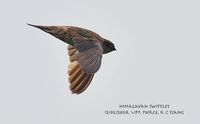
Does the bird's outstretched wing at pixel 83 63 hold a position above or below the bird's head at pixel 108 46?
below

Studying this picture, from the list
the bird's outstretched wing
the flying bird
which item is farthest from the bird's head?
the bird's outstretched wing

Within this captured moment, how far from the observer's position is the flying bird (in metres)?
9.09

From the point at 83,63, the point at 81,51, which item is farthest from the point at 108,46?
the point at 83,63

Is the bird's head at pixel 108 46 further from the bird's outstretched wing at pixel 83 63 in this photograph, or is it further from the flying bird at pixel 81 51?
the bird's outstretched wing at pixel 83 63

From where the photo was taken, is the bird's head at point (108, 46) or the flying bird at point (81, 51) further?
the bird's head at point (108, 46)

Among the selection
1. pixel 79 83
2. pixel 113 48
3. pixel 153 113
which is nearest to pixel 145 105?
pixel 153 113

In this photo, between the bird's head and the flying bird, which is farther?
the bird's head

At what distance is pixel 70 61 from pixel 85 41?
22.2 inches

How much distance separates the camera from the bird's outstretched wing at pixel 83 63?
356 inches

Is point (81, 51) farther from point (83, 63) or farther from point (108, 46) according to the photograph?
point (108, 46)

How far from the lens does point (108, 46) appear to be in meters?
10.4

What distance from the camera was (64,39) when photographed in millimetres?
10047

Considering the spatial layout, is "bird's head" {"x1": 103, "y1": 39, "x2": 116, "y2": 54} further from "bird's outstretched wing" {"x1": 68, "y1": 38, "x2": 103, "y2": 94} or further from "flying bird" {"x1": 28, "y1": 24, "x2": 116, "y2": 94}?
"bird's outstretched wing" {"x1": 68, "y1": 38, "x2": 103, "y2": 94}

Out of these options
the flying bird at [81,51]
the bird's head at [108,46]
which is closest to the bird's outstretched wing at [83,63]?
the flying bird at [81,51]
